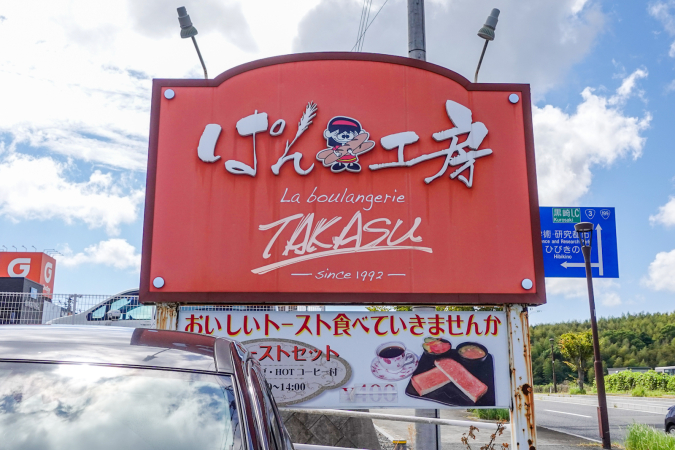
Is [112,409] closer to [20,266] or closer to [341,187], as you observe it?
[341,187]

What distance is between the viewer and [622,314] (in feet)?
342

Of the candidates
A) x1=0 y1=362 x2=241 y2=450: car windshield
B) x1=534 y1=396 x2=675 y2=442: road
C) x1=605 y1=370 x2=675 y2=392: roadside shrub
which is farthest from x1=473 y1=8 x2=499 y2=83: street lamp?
x1=605 y1=370 x2=675 y2=392: roadside shrub

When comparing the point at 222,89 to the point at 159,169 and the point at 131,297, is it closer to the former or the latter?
the point at 159,169

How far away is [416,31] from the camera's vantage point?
799cm

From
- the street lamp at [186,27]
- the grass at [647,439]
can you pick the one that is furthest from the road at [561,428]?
the street lamp at [186,27]

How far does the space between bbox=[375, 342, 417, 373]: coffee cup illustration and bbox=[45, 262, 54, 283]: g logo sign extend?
46.4m

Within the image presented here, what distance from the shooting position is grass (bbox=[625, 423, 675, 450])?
10.5 m

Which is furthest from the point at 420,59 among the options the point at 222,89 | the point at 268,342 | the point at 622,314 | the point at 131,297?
the point at 622,314

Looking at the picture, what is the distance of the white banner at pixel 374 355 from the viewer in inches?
253

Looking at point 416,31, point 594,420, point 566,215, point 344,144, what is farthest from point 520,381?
point 594,420

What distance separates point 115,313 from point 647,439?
12.7m

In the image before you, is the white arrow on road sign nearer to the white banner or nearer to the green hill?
the white banner

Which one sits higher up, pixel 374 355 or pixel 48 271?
pixel 48 271

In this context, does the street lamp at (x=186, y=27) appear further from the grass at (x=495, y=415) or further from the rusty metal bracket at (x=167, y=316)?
the grass at (x=495, y=415)
